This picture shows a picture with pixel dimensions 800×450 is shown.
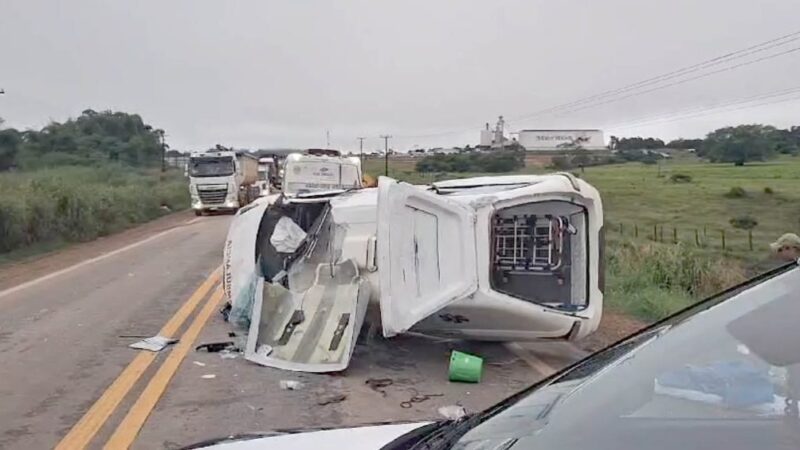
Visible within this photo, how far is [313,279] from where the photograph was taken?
9.95 metres

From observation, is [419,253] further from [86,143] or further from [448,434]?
[86,143]

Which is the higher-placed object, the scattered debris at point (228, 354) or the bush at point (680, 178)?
the bush at point (680, 178)

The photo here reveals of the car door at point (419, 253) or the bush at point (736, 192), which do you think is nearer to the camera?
the car door at point (419, 253)

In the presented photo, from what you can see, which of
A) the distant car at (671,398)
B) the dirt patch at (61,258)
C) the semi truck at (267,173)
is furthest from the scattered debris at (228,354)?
the semi truck at (267,173)

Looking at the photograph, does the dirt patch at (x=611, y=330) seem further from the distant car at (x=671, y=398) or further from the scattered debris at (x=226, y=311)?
the distant car at (x=671, y=398)

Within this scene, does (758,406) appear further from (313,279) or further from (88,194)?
(88,194)

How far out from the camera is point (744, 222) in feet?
102

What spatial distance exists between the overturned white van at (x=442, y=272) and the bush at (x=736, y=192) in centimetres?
2846

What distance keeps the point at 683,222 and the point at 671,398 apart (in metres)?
31.8

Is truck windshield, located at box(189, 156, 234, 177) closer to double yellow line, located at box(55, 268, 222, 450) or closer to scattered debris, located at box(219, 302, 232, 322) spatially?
scattered debris, located at box(219, 302, 232, 322)

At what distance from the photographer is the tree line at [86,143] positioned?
204 ft

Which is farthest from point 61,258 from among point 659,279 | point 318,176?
point 659,279

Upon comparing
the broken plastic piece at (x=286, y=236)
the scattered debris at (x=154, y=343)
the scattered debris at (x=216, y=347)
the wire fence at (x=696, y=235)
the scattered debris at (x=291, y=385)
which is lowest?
the wire fence at (x=696, y=235)

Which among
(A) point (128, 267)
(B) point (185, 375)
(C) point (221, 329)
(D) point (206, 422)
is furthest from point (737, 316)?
(A) point (128, 267)
